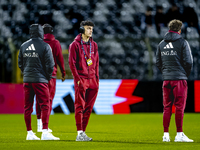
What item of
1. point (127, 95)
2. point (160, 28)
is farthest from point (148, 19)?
point (127, 95)

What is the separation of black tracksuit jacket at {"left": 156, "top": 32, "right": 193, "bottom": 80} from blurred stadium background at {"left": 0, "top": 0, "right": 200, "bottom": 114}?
16.2ft

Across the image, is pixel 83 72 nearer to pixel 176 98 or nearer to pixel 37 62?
pixel 37 62

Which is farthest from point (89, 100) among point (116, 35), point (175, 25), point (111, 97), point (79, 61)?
point (116, 35)

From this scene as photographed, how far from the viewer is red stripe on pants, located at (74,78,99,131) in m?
5.38

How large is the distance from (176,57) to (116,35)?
773 cm

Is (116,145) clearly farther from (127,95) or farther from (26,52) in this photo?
(127,95)

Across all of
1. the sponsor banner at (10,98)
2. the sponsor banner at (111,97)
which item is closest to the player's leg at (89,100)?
the sponsor banner at (111,97)

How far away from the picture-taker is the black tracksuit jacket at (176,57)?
524 cm

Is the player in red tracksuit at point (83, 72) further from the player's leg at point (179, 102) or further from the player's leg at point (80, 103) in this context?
the player's leg at point (179, 102)

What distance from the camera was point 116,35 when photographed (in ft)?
42.4

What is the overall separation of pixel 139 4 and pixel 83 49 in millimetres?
8431

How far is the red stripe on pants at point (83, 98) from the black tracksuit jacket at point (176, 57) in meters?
0.99

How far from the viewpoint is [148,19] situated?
13.1 meters

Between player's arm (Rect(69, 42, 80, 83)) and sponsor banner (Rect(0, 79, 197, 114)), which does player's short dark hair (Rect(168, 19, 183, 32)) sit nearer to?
player's arm (Rect(69, 42, 80, 83))
